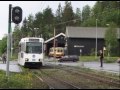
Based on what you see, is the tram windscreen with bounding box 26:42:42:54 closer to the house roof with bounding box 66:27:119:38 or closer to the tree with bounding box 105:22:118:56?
the tree with bounding box 105:22:118:56

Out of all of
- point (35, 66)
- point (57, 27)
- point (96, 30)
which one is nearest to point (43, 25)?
point (57, 27)

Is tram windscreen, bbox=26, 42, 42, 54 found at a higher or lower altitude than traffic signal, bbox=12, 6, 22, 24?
lower

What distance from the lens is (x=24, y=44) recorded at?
145 ft

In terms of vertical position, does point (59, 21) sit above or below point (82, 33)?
above

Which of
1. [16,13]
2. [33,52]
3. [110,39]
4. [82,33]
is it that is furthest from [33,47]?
[82,33]

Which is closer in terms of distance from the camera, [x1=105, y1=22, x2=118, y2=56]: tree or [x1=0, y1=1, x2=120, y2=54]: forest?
[x1=105, y1=22, x2=118, y2=56]: tree

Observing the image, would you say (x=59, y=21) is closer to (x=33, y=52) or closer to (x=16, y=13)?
(x=33, y=52)

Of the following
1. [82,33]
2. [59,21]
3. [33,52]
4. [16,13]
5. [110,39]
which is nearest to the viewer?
[16,13]

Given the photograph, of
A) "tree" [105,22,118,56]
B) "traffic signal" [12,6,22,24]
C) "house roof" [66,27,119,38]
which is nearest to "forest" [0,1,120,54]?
"tree" [105,22,118,56]

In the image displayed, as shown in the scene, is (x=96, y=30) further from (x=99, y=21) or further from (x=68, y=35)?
(x=99, y=21)

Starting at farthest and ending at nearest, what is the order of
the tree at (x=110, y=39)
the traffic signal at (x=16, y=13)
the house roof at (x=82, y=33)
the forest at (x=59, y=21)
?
the forest at (x=59, y=21) → the house roof at (x=82, y=33) → the tree at (x=110, y=39) → the traffic signal at (x=16, y=13)

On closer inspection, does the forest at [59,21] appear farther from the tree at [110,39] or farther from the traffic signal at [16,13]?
the traffic signal at [16,13]

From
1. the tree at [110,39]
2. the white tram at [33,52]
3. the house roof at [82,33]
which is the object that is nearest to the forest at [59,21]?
the tree at [110,39]

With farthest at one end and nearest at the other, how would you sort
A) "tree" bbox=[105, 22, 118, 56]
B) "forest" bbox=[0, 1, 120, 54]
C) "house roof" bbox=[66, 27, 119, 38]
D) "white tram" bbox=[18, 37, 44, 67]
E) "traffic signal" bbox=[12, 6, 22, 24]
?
1. "forest" bbox=[0, 1, 120, 54]
2. "house roof" bbox=[66, 27, 119, 38]
3. "tree" bbox=[105, 22, 118, 56]
4. "white tram" bbox=[18, 37, 44, 67]
5. "traffic signal" bbox=[12, 6, 22, 24]
